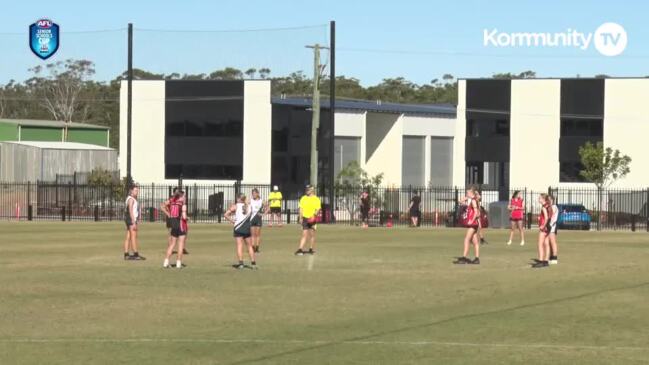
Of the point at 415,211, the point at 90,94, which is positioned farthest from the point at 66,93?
the point at 415,211

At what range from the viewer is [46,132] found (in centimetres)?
8750

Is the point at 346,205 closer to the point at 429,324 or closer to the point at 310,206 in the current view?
the point at 310,206

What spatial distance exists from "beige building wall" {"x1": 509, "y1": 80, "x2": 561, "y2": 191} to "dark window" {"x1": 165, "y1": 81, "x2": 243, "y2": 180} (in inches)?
678

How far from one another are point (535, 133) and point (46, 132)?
131ft

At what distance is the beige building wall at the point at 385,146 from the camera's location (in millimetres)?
77875

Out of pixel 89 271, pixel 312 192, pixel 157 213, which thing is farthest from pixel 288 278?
pixel 157 213

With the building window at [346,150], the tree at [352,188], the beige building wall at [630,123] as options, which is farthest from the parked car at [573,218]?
the building window at [346,150]

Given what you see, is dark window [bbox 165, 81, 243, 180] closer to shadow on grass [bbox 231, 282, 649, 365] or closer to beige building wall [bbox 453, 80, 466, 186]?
beige building wall [bbox 453, 80, 466, 186]

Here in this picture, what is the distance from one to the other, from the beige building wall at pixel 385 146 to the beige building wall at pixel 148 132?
14953mm

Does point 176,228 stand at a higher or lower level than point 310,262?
higher

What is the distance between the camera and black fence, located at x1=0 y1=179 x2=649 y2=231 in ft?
171

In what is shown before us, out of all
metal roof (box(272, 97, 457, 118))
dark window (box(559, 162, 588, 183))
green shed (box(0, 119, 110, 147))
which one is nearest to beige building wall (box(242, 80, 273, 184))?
metal roof (box(272, 97, 457, 118))

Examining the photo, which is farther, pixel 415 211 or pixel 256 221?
pixel 415 211

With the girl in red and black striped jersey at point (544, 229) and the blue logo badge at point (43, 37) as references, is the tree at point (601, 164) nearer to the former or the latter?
the blue logo badge at point (43, 37)
